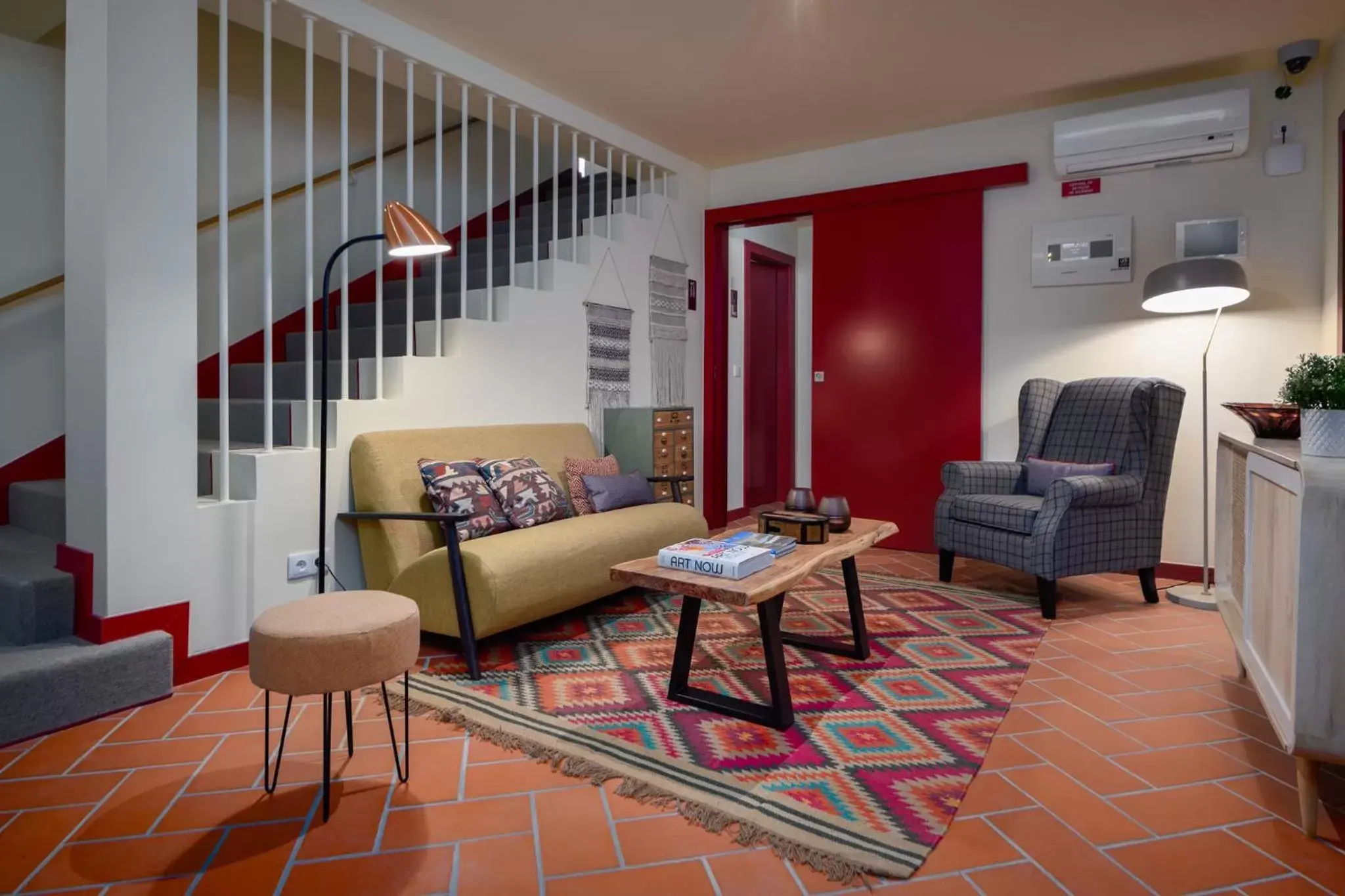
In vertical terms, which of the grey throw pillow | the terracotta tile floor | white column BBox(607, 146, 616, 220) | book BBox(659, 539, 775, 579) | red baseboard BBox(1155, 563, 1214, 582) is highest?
white column BBox(607, 146, 616, 220)

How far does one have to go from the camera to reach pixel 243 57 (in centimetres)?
416

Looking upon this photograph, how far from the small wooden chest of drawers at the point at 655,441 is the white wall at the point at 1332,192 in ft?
10.9

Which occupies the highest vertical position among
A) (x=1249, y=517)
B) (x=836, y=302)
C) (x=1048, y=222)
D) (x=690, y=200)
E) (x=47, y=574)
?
(x=690, y=200)

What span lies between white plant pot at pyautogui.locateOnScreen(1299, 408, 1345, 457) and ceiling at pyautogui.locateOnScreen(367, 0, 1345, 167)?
2.31 m

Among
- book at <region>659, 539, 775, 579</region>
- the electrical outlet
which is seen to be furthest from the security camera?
the electrical outlet

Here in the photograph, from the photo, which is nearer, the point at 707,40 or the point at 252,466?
the point at 252,466

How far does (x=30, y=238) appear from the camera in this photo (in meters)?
3.47

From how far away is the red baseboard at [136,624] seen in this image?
8.15 feet

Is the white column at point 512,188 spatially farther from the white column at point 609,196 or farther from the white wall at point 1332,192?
the white wall at point 1332,192

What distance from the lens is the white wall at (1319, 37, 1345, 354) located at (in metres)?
3.56

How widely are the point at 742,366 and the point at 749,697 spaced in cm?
423

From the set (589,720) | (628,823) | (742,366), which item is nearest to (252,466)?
(589,720)

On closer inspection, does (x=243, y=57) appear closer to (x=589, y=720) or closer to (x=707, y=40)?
(x=707, y=40)

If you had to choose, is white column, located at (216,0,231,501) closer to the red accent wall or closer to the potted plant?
the potted plant
